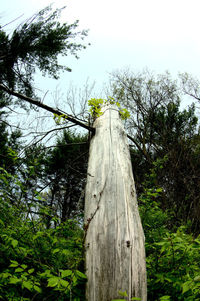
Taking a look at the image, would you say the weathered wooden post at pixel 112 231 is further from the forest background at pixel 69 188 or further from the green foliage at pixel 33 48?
the green foliage at pixel 33 48

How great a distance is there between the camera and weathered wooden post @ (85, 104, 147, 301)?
1388 millimetres

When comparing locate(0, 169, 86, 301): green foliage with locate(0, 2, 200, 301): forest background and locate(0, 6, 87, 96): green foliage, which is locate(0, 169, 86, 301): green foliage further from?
locate(0, 6, 87, 96): green foliage

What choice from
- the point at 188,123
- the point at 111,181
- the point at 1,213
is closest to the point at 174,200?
the point at 188,123

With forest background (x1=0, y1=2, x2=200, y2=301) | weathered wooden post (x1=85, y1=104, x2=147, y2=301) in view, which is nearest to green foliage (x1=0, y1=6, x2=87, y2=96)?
forest background (x1=0, y1=2, x2=200, y2=301)

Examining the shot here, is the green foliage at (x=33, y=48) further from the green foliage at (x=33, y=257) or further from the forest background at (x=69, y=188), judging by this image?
the green foliage at (x=33, y=257)

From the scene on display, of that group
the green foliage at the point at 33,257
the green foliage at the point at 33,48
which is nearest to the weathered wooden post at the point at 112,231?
the green foliage at the point at 33,257

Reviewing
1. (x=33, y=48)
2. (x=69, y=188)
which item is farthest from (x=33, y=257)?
(x=33, y=48)

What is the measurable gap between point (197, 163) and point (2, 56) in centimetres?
757

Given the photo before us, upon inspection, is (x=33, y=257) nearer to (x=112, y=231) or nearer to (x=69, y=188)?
(x=112, y=231)

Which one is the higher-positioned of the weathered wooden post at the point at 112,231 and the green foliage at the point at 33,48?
the green foliage at the point at 33,48

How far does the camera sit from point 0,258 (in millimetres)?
1558

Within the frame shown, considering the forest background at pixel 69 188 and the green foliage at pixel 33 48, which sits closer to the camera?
the forest background at pixel 69 188

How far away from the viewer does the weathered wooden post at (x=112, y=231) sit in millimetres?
1388

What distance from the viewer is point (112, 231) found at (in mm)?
1566
